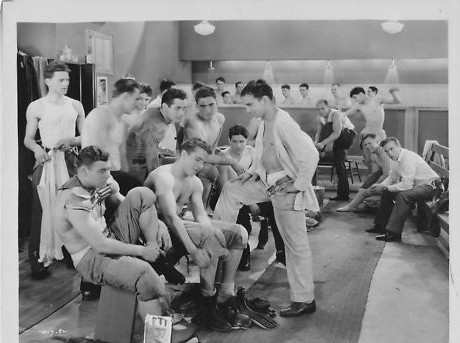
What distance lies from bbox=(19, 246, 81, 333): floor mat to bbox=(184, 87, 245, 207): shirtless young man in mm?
450

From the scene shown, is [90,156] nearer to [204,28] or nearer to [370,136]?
[204,28]

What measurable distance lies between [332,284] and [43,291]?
0.84 metres

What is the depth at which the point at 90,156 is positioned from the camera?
165cm

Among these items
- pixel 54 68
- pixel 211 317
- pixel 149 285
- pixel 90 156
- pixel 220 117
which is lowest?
pixel 211 317

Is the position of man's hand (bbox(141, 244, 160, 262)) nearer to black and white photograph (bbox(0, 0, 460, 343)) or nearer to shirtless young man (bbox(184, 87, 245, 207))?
black and white photograph (bbox(0, 0, 460, 343))

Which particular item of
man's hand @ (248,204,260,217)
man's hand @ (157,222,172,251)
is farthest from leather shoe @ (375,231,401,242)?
man's hand @ (157,222,172,251)

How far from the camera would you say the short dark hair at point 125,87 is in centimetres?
171

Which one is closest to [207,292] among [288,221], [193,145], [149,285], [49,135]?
[149,285]

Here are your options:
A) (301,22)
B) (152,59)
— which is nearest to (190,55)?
(152,59)

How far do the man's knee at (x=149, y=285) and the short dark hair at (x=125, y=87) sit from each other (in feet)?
1.58

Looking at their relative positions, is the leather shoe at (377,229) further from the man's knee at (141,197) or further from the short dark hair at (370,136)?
the man's knee at (141,197)

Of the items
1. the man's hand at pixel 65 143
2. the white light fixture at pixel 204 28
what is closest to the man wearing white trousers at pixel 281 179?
the white light fixture at pixel 204 28

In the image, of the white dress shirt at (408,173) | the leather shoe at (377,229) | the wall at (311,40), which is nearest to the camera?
the wall at (311,40)
